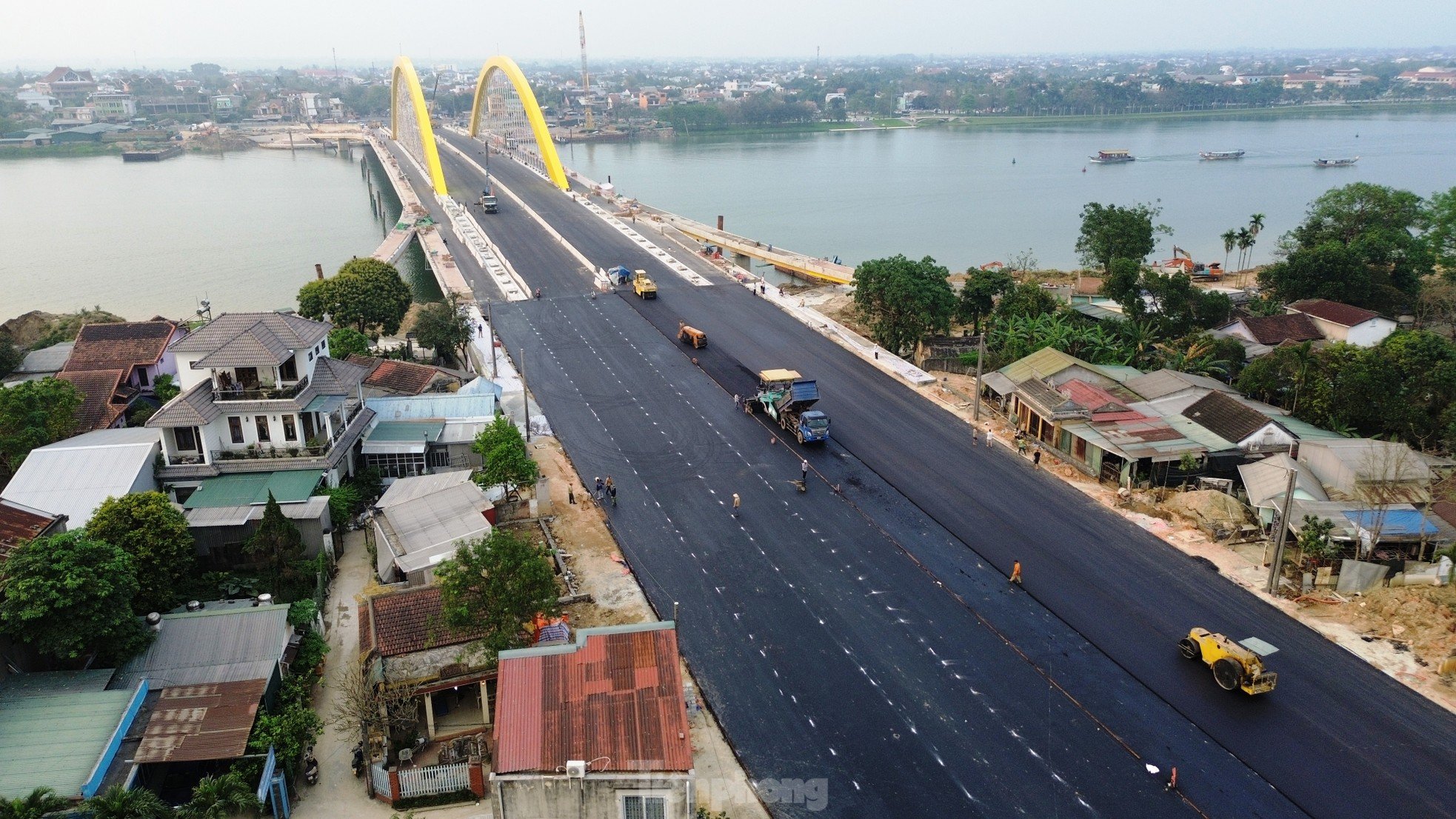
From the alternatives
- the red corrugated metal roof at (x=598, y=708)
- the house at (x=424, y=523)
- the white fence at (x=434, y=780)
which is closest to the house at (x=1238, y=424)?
the red corrugated metal roof at (x=598, y=708)

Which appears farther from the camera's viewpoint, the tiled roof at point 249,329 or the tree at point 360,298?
the tree at point 360,298

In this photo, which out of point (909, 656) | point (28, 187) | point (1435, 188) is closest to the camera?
point (909, 656)

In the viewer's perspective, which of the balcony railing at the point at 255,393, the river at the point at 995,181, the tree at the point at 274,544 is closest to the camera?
the tree at the point at 274,544

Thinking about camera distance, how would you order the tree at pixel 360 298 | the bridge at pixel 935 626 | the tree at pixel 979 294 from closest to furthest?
the bridge at pixel 935 626, the tree at pixel 360 298, the tree at pixel 979 294

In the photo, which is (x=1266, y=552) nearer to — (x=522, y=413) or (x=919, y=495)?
(x=919, y=495)

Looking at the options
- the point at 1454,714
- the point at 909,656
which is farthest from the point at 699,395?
the point at 1454,714

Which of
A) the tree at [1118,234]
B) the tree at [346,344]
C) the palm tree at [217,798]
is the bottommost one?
the palm tree at [217,798]

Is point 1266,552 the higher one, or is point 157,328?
point 157,328

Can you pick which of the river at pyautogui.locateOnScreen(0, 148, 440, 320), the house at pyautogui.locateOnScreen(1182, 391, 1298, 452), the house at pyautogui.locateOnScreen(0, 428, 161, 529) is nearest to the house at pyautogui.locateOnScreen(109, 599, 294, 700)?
the house at pyautogui.locateOnScreen(0, 428, 161, 529)

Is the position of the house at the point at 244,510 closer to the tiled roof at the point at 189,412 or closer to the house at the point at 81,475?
the house at the point at 81,475
